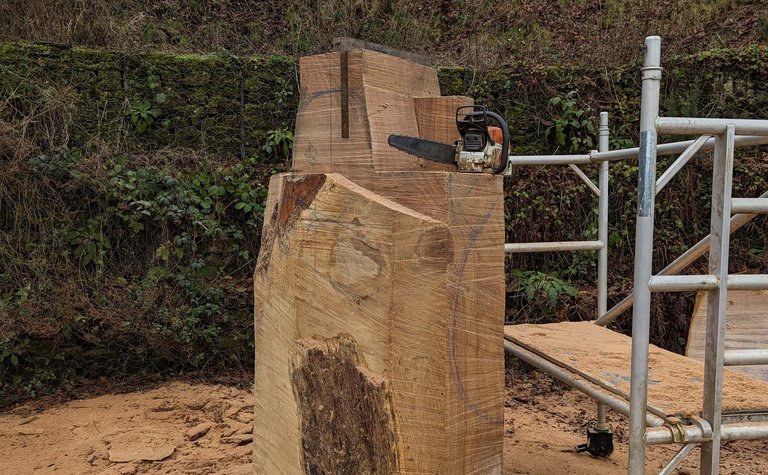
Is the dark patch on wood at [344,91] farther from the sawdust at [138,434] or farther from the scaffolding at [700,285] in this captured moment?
the sawdust at [138,434]

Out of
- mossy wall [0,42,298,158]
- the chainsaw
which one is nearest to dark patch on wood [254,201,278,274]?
the chainsaw

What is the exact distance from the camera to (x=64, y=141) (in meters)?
4.21

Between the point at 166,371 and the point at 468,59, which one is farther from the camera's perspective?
the point at 468,59

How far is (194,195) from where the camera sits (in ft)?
14.5

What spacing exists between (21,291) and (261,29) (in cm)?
377

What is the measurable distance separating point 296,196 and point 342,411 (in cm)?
70

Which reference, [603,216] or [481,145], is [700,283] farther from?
[603,216]

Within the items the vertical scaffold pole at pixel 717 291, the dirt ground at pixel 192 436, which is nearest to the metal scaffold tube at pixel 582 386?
the vertical scaffold pole at pixel 717 291

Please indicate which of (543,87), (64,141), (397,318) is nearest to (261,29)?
(64,141)

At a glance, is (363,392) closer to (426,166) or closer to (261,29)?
(426,166)

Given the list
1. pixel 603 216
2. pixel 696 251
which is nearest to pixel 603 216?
pixel 603 216

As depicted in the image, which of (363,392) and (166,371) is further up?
(363,392)

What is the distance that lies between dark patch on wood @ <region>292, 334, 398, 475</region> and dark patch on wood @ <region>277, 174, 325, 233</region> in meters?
0.41

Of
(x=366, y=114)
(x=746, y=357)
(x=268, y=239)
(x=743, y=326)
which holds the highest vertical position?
(x=366, y=114)
